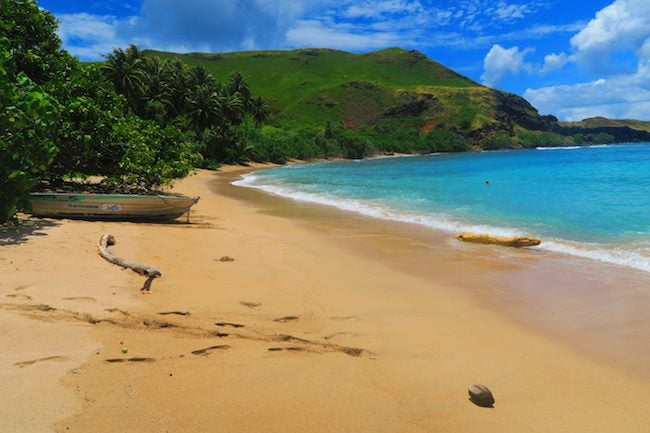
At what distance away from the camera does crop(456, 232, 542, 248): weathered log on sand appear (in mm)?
10750

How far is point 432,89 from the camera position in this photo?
509 feet

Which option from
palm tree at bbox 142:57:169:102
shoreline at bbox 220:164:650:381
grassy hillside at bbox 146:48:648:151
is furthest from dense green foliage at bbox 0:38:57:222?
grassy hillside at bbox 146:48:648:151

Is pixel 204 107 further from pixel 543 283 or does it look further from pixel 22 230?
pixel 543 283

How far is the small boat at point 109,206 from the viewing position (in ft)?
38.8

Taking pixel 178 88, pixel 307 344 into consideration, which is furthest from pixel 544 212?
pixel 178 88

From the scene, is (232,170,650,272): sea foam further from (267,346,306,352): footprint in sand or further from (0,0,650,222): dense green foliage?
(267,346,306,352): footprint in sand

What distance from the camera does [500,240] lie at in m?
11.1

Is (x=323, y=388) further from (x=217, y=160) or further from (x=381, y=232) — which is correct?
(x=217, y=160)

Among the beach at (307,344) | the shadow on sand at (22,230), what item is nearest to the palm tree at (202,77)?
the shadow on sand at (22,230)

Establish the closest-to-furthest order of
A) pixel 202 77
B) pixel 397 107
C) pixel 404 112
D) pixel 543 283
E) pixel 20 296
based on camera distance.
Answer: pixel 20 296
pixel 543 283
pixel 202 77
pixel 404 112
pixel 397 107

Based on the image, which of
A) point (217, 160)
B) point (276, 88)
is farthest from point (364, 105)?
point (217, 160)

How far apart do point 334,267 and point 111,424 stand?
5706 mm

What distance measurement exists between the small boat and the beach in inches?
128

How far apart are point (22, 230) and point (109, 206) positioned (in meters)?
3.38
